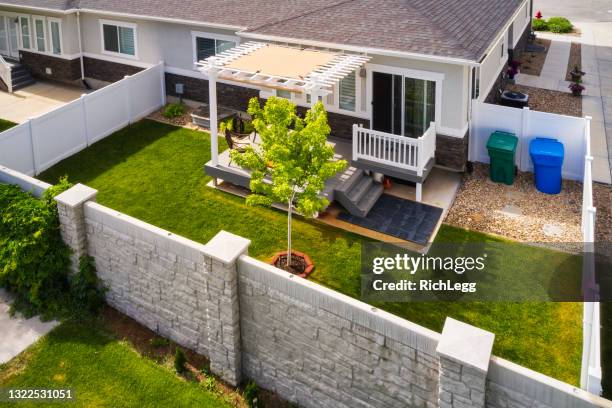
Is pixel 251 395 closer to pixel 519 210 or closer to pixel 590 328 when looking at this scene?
pixel 590 328

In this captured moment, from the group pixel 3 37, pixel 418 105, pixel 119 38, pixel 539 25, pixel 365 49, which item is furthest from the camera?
pixel 539 25

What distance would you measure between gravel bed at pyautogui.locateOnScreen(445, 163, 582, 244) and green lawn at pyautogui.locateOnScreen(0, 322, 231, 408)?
8.11 meters

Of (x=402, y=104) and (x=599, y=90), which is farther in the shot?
(x=599, y=90)

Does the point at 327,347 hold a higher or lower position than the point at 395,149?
lower

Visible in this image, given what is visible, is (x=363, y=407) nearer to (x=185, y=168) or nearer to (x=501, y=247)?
(x=501, y=247)

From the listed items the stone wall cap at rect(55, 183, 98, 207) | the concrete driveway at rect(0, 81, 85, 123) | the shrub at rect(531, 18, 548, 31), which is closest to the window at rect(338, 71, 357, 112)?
the stone wall cap at rect(55, 183, 98, 207)

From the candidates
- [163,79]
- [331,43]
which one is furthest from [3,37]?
[331,43]

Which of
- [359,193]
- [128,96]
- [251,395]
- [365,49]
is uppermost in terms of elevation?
[365,49]

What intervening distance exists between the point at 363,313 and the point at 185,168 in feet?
35.4

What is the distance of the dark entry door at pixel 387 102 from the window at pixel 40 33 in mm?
15028

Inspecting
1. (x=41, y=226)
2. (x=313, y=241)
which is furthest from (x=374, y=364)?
(x=41, y=226)

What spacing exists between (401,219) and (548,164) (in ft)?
14.6

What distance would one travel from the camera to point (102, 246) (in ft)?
40.1

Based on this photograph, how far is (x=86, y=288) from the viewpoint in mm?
12688
